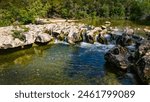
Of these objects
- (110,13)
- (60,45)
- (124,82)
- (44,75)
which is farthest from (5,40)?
(110,13)

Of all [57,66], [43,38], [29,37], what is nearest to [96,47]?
[43,38]

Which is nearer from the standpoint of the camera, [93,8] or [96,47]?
[96,47]

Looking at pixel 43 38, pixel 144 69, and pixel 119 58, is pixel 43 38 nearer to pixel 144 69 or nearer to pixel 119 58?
pixel 119 58

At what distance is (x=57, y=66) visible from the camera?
24875 millimetres

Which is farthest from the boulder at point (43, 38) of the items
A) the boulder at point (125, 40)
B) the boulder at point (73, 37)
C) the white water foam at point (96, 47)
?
the boulder at point (125, 40)

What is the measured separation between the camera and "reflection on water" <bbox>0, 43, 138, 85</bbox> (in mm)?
21359

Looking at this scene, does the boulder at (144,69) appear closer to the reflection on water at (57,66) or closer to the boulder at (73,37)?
the reflection on water at (57,66)

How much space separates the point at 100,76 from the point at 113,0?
73.2 m

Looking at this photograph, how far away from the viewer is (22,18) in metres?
50.0

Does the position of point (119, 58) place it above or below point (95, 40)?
above

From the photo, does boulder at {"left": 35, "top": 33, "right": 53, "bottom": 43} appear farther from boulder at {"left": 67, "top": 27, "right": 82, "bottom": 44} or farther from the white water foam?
the white water foam

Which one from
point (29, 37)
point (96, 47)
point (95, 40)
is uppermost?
point (29, 37)

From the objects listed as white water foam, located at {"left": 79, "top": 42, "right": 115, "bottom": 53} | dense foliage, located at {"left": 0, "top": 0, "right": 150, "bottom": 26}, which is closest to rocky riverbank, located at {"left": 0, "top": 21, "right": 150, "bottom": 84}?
white water foam, located at {"left": 79, "top": 42, "right": 115, "bottom": 53}

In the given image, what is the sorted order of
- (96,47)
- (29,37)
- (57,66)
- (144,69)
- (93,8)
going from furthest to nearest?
(93,8)
(96,47)
(29,37)
(57,66)
(144,69)
